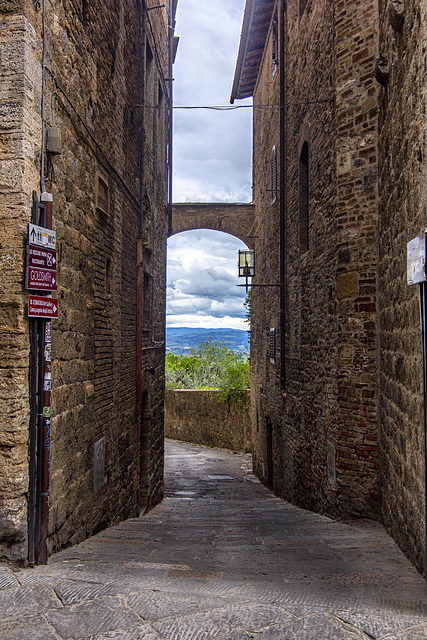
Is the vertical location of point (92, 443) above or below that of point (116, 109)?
below

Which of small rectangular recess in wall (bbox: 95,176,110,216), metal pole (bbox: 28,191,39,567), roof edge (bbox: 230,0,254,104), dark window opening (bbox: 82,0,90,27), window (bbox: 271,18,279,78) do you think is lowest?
metal pole (bbox: 28,191,39,567)

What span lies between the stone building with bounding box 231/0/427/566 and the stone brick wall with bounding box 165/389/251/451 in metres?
8.65

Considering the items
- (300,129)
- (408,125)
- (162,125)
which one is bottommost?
(408,125)

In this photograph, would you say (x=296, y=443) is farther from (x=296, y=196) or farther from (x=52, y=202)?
(x=52, y=202)

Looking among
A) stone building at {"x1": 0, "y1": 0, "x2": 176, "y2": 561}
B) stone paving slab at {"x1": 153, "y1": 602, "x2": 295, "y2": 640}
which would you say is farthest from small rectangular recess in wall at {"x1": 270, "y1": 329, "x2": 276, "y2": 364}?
stone paving slab at {"x1": 153, "y1": 602, "x2": 295, "y2": 640}

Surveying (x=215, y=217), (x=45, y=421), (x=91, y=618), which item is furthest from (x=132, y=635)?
(x=215, y=217)

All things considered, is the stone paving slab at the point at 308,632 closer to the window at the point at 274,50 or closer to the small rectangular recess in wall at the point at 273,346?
the small rectangular recess in wall at the point at 273,346

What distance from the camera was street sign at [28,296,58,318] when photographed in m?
3.50

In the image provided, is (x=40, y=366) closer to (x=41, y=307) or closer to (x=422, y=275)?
(x=41, y=307)

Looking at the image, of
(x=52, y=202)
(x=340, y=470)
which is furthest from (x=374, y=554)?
(x=52, y=202)

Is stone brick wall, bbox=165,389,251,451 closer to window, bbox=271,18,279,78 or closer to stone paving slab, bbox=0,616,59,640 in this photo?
window, bbox=271,18,279,78

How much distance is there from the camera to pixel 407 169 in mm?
4176

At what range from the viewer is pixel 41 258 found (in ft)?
11.8

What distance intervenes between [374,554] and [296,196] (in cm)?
614
